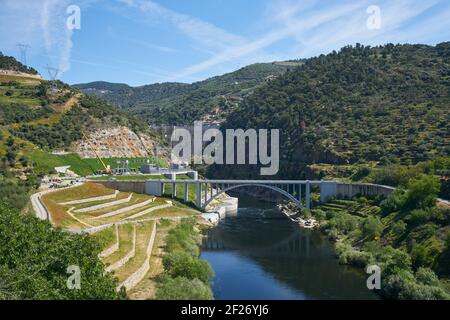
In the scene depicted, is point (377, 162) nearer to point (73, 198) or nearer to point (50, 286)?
point (73, 198)

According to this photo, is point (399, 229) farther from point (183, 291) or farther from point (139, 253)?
point (183, 291)

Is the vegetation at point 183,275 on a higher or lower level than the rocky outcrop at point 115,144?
lower

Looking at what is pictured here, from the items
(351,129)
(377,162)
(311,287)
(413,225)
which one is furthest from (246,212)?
(311,287)

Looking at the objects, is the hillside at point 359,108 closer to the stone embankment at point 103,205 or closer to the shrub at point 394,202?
the shrub at point 394,202

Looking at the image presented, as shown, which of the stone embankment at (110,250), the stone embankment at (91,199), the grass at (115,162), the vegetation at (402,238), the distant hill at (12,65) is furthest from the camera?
the distant hill at (12,65)

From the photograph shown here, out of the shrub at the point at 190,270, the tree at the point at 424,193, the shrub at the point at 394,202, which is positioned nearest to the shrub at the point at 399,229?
the tree at the point at 424,193

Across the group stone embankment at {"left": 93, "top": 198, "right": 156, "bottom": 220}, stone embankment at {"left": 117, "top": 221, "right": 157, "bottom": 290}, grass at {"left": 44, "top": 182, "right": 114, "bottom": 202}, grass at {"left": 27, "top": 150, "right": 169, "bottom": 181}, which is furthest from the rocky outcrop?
stone embankment at {"left": 117, "top": 221, "right": 157, "bottom": 290}
